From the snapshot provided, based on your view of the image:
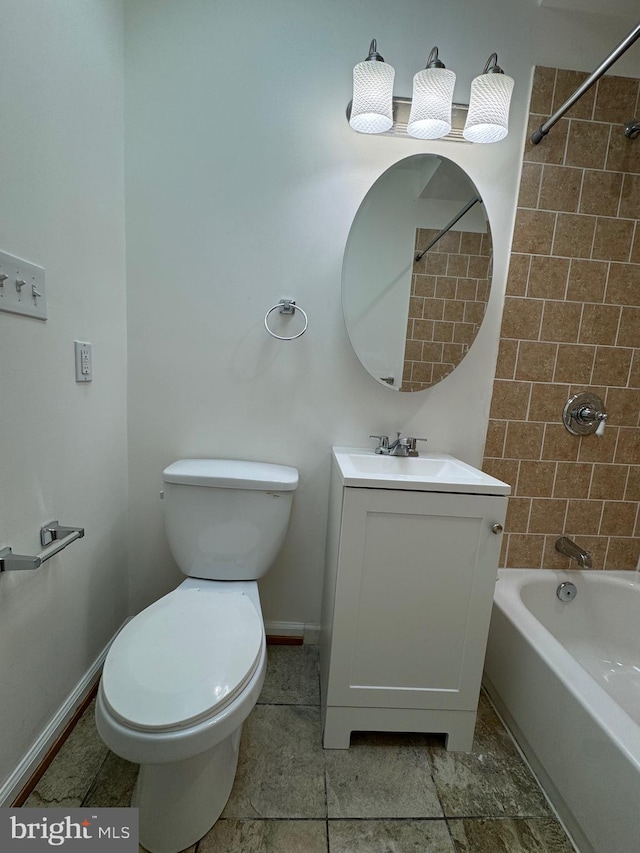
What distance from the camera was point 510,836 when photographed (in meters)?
0.99

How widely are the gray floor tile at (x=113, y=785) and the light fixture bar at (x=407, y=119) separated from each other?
205 centimetres

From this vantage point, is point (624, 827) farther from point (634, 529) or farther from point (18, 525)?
point (18, 525)

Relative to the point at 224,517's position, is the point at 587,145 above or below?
above

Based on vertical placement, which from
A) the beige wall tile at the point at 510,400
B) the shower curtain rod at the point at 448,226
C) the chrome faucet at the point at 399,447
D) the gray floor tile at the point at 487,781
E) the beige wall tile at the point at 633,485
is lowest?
the gray floor tile at the point at 487,781

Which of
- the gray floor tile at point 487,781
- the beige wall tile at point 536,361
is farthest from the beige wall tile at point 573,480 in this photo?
the gray floor tile at point 487,781

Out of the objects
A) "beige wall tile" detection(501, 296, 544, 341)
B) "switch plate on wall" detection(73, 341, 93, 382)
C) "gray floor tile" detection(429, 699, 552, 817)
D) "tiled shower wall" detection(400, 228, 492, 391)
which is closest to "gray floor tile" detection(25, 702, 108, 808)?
"gray floor tile" detection(429, 699, 552, 817)

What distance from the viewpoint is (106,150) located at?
1.25m

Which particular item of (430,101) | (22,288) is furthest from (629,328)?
(22,288)

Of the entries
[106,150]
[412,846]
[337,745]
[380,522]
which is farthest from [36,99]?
[412,846]

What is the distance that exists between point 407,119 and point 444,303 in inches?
23.9

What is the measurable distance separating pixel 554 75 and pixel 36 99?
160 centimetres

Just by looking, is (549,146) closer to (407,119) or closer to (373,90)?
(407,119)

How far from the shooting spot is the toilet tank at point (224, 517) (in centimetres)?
130

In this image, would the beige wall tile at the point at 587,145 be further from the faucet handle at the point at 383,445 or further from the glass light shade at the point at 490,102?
the faucet handle at the point at 383,445
